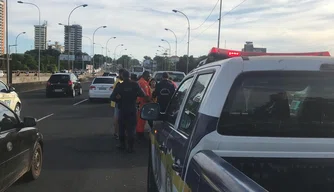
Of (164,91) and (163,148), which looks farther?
(164,91)

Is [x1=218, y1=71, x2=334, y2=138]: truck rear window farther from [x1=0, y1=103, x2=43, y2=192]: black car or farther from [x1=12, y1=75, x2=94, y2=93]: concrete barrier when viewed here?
[x1=12, y1=75, x2=94, y2=93]: concrete barrier

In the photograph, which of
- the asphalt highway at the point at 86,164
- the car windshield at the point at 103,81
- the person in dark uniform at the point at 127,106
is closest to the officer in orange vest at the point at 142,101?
the asphalt highway at the point at 86,164

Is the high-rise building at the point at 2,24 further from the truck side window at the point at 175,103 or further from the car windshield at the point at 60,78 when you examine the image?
the truck side window at the point at 175,103

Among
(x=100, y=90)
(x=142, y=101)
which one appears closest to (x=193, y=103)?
(x=142, y=101)

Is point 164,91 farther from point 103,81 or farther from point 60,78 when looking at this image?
point 60,78

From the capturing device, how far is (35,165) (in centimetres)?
650

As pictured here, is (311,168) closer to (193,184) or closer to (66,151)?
(193,184)

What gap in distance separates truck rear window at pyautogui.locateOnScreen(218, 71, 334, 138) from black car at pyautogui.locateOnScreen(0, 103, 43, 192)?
3158mm

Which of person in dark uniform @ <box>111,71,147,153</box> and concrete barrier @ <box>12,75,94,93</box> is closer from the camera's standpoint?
person in dark uniform @ <box>111,71,147,153</box>

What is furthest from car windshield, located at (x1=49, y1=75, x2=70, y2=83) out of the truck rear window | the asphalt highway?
the truck rear window

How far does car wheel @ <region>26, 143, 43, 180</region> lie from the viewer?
6.32m

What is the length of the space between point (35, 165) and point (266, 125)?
183 inches

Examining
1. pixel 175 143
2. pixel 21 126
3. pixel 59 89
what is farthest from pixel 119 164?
pixel 59 89

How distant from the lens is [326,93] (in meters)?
3.01
